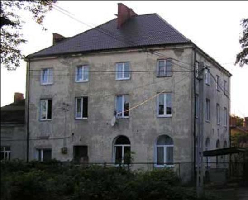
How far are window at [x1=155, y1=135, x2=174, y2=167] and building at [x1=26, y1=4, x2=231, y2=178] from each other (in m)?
0.07

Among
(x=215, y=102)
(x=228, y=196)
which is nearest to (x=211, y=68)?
(x=215, y=102)

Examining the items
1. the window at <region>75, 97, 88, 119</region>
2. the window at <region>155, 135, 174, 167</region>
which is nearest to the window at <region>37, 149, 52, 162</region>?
the window at <region>75, 97, 88, 119</region>

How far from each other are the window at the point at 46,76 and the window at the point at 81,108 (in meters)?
3.19

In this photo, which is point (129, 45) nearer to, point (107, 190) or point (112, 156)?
point (112, 156)

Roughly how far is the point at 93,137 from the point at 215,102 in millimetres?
11708

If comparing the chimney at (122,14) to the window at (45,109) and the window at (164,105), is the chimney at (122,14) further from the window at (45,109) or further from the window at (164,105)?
the window at (45,109)

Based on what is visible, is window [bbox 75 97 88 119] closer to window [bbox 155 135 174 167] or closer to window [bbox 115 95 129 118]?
window [bbox 115 95 129 118]

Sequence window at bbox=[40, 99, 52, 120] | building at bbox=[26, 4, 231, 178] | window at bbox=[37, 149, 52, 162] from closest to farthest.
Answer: building at bbox=[26, 4, 231, 178] < window at bbox=[37, 149, 52, 162] < window at bbox=[40, 99, 52, 120]

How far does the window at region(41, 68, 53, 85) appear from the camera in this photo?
131 feet

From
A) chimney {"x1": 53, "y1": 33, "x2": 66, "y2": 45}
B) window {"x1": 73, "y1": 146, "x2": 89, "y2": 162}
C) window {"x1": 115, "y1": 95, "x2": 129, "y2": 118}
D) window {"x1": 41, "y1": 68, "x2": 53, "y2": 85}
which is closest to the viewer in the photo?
window {"x1": 115, "y1": 95, "x2": 129, "y2": 118}

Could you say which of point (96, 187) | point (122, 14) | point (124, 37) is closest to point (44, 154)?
point (124, 37)

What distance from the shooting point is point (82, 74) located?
38.8 m

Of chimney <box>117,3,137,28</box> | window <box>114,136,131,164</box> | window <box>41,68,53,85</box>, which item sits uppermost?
chimney <box>117,3,137,28</box>

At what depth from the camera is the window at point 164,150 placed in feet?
115
